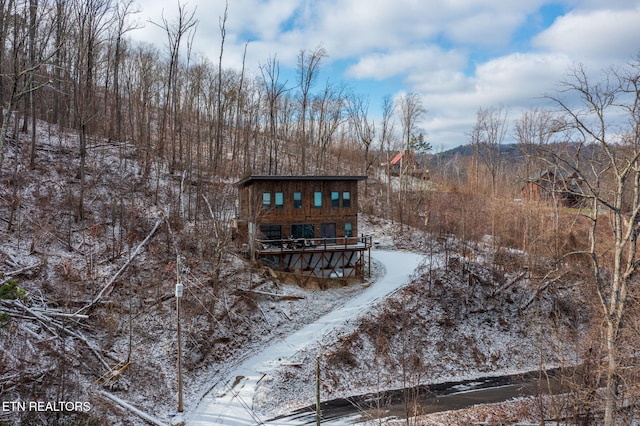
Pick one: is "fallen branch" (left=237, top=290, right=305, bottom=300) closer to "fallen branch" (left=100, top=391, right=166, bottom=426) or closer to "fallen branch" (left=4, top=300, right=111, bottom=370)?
"fallen branch" (left=4, top=300, right=111, bottom=370)

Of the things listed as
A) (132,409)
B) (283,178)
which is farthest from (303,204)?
(132,409)

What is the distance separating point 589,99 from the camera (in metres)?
12.6

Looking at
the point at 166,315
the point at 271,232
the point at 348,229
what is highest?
the point at 348,229

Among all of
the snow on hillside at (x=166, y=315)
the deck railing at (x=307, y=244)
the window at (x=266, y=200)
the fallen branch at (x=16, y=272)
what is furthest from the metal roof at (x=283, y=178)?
the fallen branch at (x=16, y=272)

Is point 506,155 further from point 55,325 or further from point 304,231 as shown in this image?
point 55,325

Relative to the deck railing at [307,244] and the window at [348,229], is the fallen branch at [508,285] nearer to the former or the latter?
the deck railing at [307,244]

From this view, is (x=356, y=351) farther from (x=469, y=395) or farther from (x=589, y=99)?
(x=589, y=99)

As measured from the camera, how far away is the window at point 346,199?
26891 millimetres

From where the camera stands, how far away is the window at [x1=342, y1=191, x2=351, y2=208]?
26.9 meters

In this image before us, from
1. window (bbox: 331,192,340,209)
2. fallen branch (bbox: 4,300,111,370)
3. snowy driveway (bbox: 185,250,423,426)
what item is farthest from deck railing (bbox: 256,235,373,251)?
fallen branch (bbox: 4,300,111,370)

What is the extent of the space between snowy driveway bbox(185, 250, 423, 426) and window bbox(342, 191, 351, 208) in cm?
573

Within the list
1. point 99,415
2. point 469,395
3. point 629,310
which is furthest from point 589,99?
point 99,415

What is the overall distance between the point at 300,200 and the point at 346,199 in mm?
3491

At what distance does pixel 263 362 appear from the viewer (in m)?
17.0
